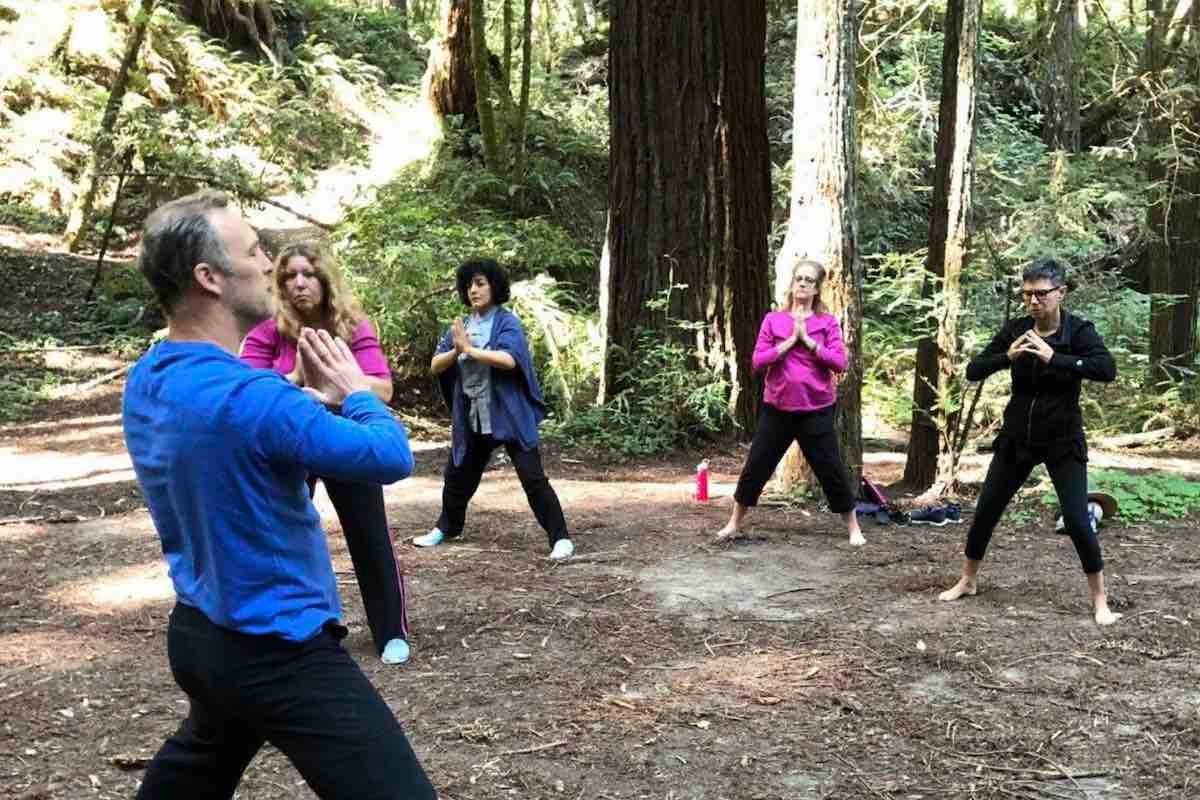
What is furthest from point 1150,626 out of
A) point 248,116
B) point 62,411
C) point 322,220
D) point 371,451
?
point 248,116

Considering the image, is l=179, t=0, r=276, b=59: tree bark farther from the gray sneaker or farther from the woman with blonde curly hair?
the woman with blonde curly hair

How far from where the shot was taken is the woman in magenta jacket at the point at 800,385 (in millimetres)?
7289

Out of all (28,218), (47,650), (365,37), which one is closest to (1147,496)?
(47,650)

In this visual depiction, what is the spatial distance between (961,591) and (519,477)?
276cm

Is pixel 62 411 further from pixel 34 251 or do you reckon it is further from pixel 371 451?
pixel 371 451

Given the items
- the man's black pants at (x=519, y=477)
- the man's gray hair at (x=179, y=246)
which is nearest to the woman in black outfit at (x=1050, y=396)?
the man's black pants at (x=519, y=477)

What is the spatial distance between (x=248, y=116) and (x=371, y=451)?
16.6 m

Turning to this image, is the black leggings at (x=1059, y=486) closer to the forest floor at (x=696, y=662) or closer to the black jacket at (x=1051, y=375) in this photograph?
the black jacket at (x=1051, y=375)

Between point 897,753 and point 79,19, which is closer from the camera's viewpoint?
point 897,753

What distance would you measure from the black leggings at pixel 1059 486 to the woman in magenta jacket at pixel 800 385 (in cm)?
152

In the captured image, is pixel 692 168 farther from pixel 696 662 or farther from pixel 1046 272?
pixel 696 662

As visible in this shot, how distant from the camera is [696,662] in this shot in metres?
5.32

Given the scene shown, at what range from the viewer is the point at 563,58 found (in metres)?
21.3

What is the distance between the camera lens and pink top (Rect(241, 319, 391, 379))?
16.1 feet
